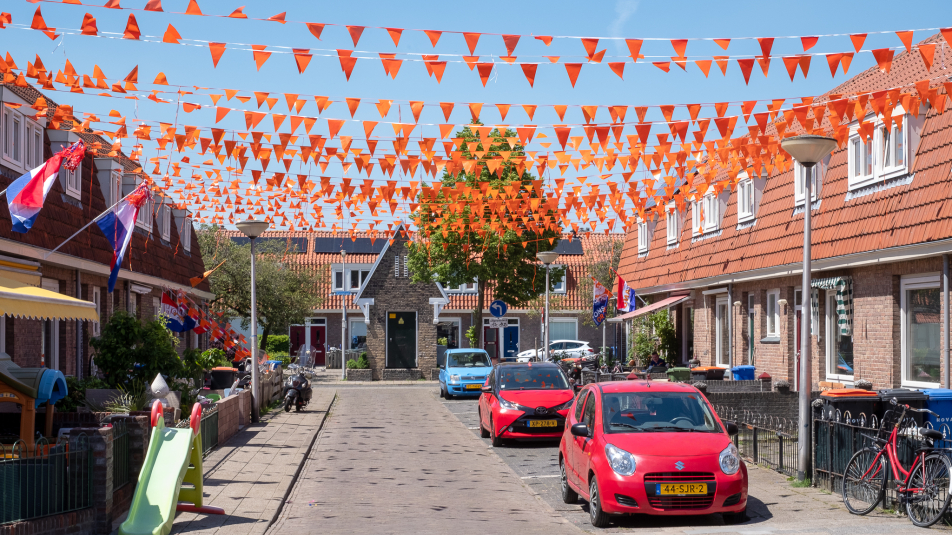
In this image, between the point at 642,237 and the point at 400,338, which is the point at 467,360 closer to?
the point at 642,237

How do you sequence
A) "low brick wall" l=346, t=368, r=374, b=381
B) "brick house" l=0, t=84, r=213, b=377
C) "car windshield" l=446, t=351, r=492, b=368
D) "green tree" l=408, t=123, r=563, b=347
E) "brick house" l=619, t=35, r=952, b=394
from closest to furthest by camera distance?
"brick house" l=619, t=35, r=952, b=394, "brick house" l=0, t=84, r=213, b=377, "car windshield" l=446, t=351, r=492, b=368, "green tree" l=408, t=123, r=563, b=347, "low brick wall" l=346, t=368, r=374, b=381

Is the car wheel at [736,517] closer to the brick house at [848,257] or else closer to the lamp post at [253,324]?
the brick house at [848,257]

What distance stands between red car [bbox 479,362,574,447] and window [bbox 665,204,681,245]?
11.5 meters

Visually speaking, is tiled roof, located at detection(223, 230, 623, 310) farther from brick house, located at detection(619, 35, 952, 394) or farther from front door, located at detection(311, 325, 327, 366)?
brick house, located at detection(619, 35, 952, 394)


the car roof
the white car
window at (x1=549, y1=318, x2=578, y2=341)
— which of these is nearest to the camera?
the car roof

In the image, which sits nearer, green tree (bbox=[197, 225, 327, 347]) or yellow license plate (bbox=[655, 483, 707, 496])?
yellow license plate (bbox=[655, 483, 707, 496])

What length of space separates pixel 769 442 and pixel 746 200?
11.1 metres

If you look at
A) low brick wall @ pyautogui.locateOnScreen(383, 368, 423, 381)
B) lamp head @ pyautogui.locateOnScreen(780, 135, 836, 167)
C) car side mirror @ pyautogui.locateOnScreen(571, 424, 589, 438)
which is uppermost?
lamp head @ pyautogui.locateOnScreen(780, 135, 836, 167)

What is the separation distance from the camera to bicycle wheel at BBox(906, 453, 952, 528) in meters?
8.78

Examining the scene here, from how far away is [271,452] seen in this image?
15.7 metres

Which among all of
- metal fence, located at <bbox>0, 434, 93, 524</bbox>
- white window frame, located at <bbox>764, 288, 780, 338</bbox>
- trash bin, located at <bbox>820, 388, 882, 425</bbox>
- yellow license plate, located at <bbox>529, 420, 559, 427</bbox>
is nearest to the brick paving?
yellow license plate, located at <bbox>529, 420, 559, 427</bbox>

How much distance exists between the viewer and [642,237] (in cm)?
3353

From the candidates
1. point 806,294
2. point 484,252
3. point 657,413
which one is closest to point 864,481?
point 657,413

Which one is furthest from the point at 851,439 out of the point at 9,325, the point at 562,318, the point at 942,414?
the point at 562,318
